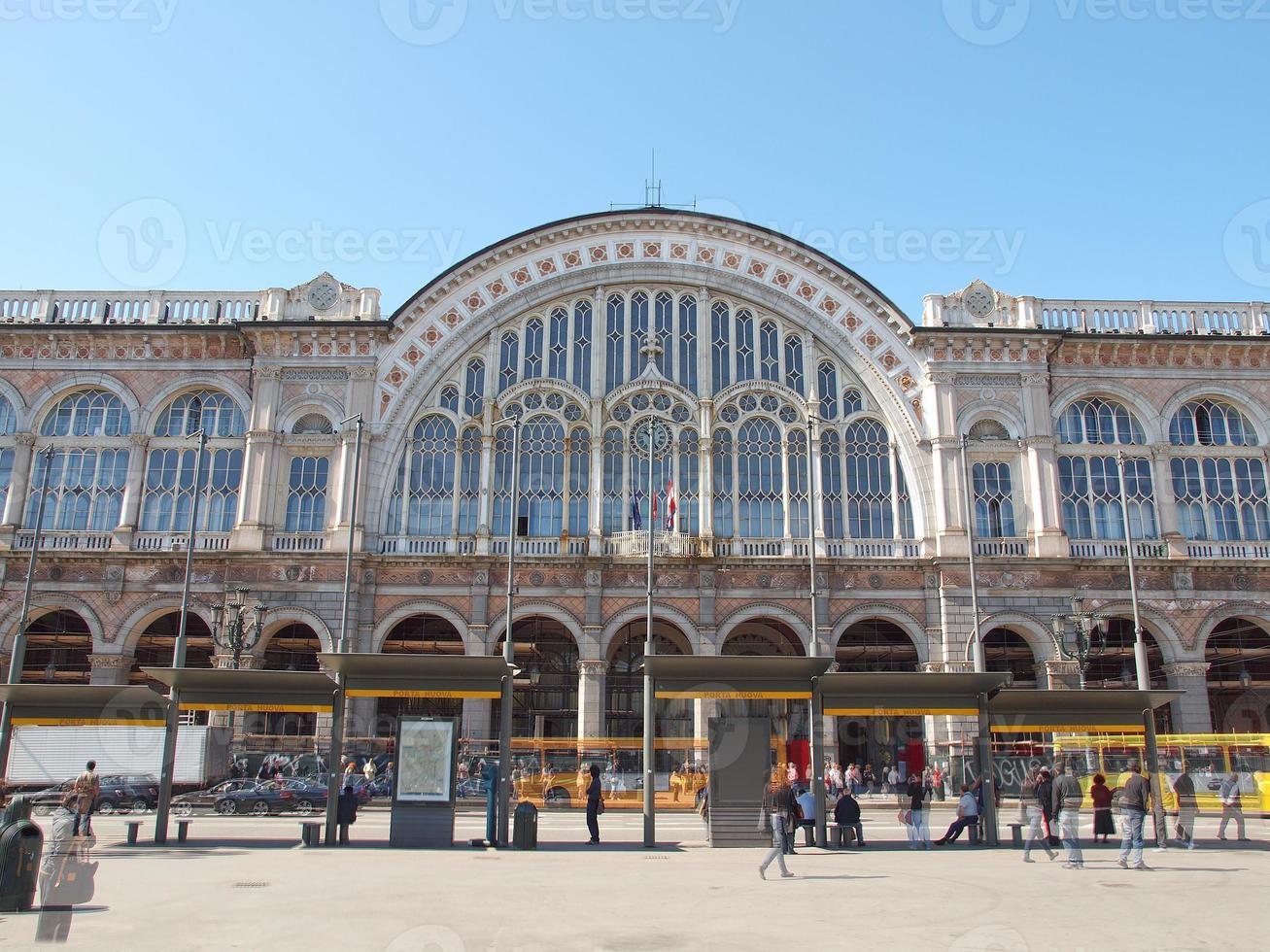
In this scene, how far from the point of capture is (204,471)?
153 ft

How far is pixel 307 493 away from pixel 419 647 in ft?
25.9

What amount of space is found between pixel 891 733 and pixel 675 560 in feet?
42.1

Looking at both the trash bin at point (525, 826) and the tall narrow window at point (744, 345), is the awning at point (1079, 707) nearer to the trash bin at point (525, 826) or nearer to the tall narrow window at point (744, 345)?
the trash bin at point (525, 826)

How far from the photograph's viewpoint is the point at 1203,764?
121 ft

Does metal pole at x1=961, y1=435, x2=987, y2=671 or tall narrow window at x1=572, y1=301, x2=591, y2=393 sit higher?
tall narrow window at x1=572, y1=301, x2=591, y2=393

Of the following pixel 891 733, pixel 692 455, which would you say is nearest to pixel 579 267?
pixel 692 455

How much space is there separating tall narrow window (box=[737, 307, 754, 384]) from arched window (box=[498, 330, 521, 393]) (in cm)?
965

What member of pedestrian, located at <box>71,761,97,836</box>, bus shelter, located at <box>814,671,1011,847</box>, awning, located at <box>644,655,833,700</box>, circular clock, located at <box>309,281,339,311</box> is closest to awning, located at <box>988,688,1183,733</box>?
bus shelter, located at <box>814,671,1011,847</box>

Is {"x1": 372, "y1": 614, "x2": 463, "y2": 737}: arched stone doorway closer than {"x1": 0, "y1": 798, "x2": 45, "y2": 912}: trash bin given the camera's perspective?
No

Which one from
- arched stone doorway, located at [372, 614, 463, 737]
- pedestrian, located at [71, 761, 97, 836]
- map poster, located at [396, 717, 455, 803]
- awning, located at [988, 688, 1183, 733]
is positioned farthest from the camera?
arched stone doorway, located at [372, 614, 463, 737]

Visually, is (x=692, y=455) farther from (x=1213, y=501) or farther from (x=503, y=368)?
(x=1213, y=501)

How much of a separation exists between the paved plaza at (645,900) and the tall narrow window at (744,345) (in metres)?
25.8

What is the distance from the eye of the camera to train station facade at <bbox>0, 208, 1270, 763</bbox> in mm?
44500

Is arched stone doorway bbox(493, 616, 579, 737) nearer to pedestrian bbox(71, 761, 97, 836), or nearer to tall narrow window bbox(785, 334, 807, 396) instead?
tall narrow window bbox(785, 334, 807, 396)
